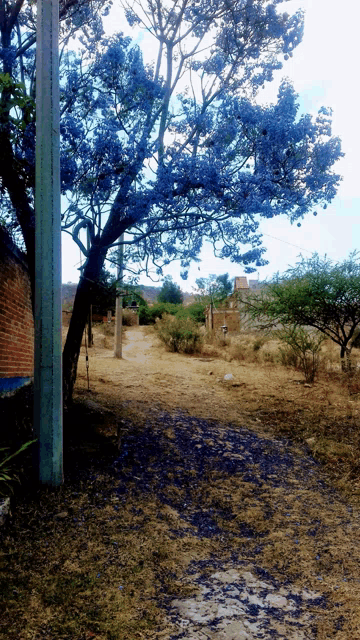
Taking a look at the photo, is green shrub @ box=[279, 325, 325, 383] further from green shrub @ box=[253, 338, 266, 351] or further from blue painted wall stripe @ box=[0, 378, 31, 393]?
blue painted wall stripe @ box=[0, 378, 31, 393]

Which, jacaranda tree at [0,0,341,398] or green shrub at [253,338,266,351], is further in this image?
green shrub at [253,338,266,351]

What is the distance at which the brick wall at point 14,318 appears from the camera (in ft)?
24.2

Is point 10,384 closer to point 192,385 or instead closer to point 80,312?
point 80,312

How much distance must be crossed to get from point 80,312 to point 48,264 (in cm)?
313

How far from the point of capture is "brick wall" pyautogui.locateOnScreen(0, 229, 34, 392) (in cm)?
739

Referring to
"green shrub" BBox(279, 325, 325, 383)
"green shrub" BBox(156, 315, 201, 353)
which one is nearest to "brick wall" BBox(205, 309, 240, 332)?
"green shrub" BBox(156, 315, 201, 353)

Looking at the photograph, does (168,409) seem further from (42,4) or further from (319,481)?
(42,4)

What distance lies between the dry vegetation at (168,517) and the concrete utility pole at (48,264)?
21.4 inches

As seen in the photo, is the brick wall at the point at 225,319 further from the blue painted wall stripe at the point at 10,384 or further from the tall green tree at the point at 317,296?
the blue painted wall stripe at the point at 10,384

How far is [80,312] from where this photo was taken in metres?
7.41

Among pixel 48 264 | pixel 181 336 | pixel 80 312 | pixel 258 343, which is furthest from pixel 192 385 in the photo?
pixel 258 343

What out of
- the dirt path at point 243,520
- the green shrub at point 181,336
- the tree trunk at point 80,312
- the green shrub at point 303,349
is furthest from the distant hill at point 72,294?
the dirt path at point 243,520

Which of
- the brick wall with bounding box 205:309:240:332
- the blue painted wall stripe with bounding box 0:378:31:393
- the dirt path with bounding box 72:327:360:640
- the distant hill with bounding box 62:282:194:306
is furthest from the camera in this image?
the distant hill with bounding box 62:282:194:306

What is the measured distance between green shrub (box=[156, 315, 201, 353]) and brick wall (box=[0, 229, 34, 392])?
369 inches
